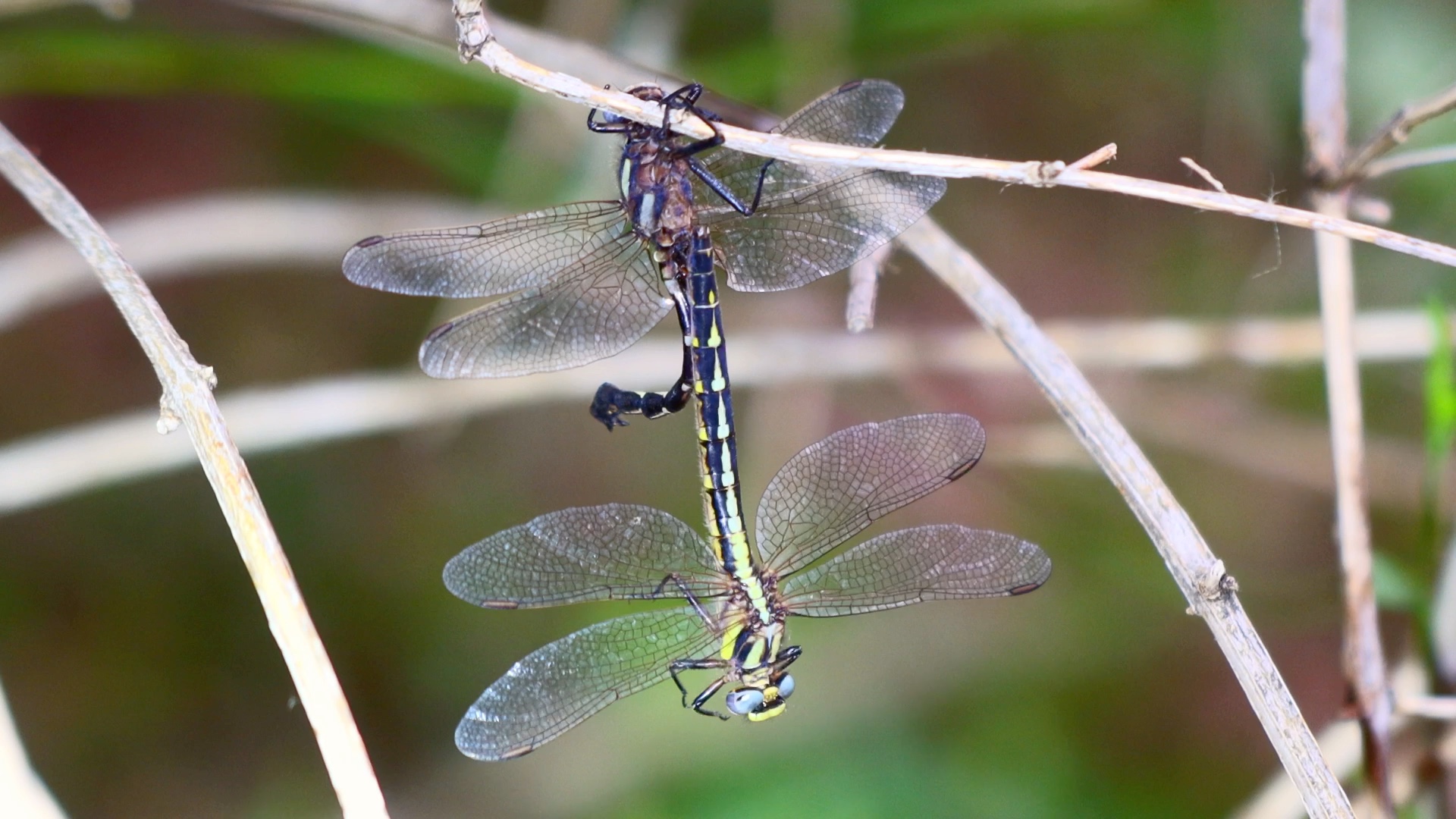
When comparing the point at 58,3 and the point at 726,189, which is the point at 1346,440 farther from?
the point at 58,3

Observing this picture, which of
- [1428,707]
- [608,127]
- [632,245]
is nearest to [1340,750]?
[1428,707]

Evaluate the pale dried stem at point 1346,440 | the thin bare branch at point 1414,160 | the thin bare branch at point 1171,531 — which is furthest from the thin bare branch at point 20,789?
the thin bare branch at point 1414,160

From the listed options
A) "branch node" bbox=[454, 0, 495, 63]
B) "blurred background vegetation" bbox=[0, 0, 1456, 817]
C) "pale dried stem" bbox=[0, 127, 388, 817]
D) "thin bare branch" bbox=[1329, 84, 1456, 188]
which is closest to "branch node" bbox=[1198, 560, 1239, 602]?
"thin bare branch" bbox=[1329, 84, 1456, 188]

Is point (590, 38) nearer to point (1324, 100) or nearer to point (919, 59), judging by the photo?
point (919, 59)

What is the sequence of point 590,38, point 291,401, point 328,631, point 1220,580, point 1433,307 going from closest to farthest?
point 1220,580
point 1433,307
point 291,401
point 590,38
point 328,631

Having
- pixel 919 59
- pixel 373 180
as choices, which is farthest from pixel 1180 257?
pixel 373 180
